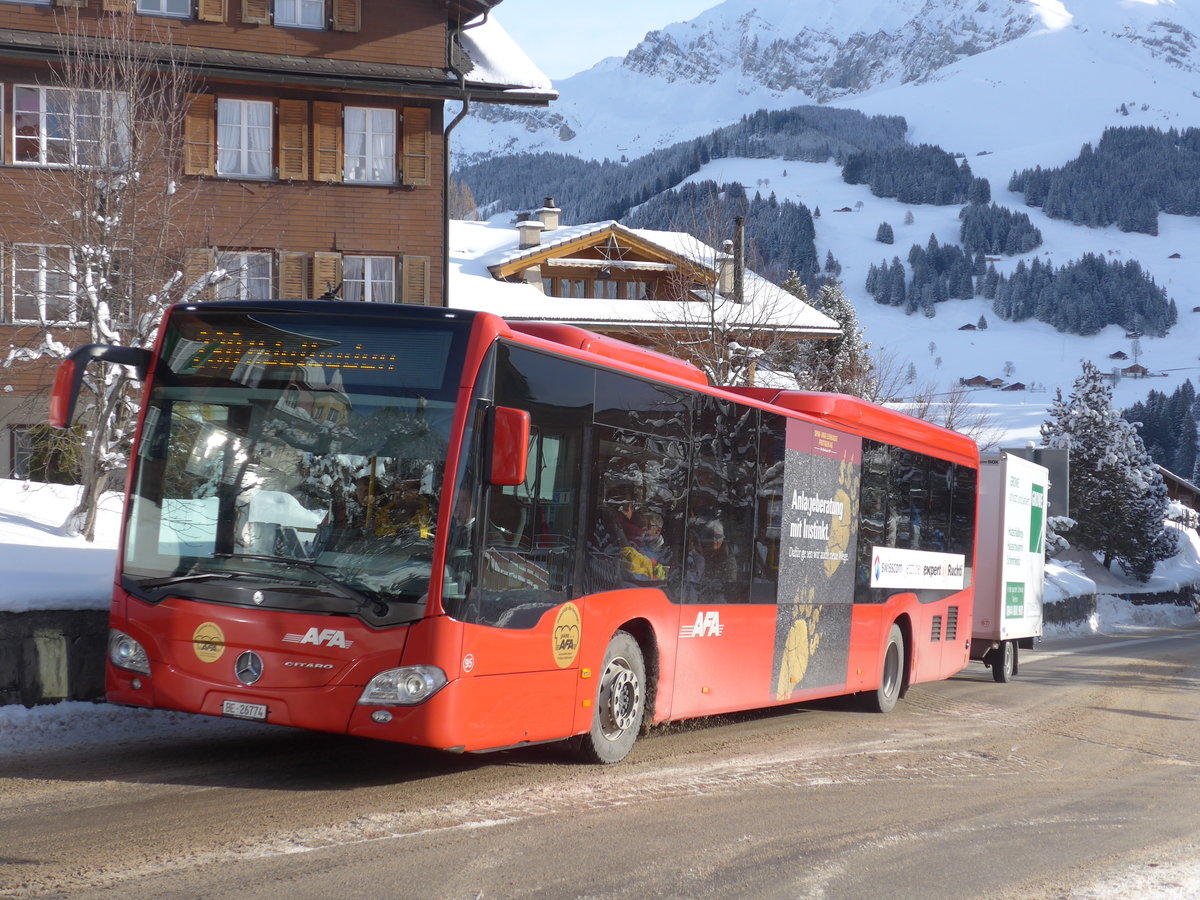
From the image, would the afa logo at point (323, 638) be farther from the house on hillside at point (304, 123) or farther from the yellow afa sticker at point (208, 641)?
the house on hillside at point (304, 123)

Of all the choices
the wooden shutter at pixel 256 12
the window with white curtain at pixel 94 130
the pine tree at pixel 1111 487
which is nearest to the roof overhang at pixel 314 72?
the wooden shutter at pixel 256 12

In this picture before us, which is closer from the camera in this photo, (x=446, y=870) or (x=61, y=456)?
(x=446, y=870)

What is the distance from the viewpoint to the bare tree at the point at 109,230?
17.4m

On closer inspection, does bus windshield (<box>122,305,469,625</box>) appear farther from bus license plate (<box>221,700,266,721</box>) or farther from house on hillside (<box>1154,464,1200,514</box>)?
house on hillside (<box>1154,464,1200,514</box>)

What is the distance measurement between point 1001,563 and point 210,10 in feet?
65.0

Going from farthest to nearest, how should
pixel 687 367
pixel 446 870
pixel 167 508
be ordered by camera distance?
pixel 687 367 < pixel 167 508 < pixel 446 870

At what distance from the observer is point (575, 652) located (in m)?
8.75

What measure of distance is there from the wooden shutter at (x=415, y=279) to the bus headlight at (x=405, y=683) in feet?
77.7

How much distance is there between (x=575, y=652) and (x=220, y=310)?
2971 millimetres

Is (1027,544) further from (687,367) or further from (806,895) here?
(806,895)

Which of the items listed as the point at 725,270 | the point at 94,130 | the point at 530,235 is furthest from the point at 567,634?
the point at 530,235

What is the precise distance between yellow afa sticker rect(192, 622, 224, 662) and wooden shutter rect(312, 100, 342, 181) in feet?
76.8

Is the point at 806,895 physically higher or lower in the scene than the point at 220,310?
lower

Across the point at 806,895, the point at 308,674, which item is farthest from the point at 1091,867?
the point at 308,674
